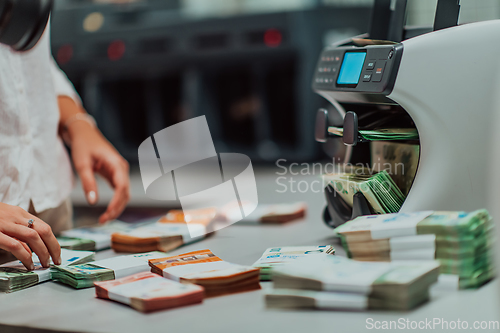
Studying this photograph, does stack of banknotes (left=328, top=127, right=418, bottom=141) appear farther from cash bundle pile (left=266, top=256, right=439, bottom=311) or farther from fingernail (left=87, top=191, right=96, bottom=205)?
fingernail (left=87, top=191, right=96, bottom=205)

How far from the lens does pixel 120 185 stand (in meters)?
1.20

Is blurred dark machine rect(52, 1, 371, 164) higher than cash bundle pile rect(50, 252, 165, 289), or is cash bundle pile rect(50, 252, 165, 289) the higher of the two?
blurred dark machine rect(52, 1, 371, 164)

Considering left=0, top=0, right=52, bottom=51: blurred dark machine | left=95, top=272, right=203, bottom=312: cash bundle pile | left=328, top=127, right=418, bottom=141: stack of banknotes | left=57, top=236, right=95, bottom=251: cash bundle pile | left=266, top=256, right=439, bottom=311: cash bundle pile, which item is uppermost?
left=0, top=0, right=52, bottom=51: blurred dark machine

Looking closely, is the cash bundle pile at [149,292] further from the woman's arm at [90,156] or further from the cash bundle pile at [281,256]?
the woman's arm at [90,156]

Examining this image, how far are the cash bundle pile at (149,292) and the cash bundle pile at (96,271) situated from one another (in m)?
0.05

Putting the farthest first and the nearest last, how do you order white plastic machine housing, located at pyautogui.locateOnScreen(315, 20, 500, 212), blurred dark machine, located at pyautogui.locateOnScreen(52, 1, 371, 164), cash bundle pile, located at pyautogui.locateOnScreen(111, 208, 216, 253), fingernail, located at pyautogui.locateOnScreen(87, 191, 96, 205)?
blurred dark machine, located at pyautogui.locateOnScreen(52, 1, 371, 164) < fingernail, located at pyautogui.locateOnScreen(87, 191, 96, 205) < cash bundle pile, located at pyautogui.locateOnScreen(111, 208, 216, 253) < white plastic machine housing, located at pyautogui.locateOnScreen(315, 20, 500, 212)

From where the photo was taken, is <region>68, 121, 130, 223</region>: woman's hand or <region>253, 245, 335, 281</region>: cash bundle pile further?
<region>68, 121, 130, 223</region>: woman's hand

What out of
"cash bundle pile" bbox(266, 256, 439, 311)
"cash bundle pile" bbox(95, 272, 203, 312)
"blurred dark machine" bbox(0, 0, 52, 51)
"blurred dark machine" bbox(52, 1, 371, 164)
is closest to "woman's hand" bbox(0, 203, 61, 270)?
"cash bundle pile" bbox(95, 272, 203, 312)

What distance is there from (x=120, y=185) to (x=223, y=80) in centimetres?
138

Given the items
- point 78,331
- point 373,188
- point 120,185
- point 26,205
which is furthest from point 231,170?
point 78,331

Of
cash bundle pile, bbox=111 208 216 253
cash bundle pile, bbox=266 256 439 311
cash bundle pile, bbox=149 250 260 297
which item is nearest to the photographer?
cash bundle pile, bbox=266 256 439 311

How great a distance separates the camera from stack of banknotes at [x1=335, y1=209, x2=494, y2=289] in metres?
0.62

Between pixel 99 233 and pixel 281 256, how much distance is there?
0.49 metres

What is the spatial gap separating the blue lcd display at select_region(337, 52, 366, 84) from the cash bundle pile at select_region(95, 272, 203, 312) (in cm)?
46
